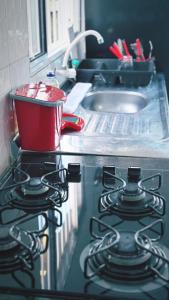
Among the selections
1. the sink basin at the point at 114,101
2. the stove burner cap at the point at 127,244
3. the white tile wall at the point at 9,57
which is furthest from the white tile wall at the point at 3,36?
the sink basin at the point at 114,101

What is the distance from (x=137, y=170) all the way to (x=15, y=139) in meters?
0.39

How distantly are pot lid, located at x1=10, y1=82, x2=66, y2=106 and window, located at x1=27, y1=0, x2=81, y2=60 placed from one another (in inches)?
18.2

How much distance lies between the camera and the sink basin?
6.57 feet

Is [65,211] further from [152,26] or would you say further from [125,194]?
[152,26]

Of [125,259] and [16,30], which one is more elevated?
[16,30]

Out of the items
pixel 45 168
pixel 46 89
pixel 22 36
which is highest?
pixel 22 36

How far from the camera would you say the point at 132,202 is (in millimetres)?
888

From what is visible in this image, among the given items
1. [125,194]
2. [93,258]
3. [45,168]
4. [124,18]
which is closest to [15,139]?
[45,168]

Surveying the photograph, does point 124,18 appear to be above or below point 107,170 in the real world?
above

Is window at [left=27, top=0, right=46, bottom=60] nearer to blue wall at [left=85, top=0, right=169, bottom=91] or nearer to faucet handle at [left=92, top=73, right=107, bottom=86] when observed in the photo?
faucet handle at [left=92, top=73, right=107, bottom=86]

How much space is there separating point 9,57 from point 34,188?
42 cm

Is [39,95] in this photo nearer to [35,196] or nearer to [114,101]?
[35,196]

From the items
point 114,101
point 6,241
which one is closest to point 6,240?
point 6,241

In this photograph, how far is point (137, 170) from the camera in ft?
3.44
